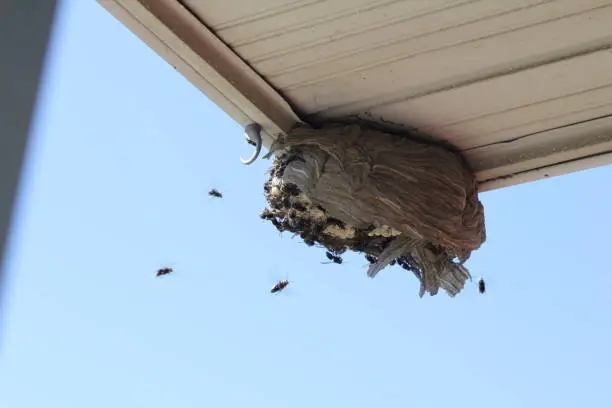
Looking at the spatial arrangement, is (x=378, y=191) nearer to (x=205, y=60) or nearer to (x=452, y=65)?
(x=452, y=65)

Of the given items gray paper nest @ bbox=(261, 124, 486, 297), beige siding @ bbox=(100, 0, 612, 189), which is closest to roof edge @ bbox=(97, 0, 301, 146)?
beige siding @ bbox=(100, 0, 612, 189)

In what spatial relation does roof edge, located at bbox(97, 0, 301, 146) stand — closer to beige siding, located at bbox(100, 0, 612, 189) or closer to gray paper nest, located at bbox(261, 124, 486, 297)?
beige siding, located at bbox(100, 0, 612, 189)

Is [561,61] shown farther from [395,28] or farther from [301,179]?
[301,179]

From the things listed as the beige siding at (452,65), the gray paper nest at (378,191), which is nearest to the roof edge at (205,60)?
the beige siding at (452,65)

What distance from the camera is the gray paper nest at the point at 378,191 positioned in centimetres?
306

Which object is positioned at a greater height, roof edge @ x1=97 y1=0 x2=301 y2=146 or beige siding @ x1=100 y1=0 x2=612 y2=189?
beige siding @ x1=100 y1=0 x2=612 y2=189

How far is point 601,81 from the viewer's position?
2.81 m

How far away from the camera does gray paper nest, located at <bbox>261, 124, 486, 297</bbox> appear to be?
120 inches

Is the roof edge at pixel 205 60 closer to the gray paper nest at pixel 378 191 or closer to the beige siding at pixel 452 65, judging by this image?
the beige siding at pixel 452 65

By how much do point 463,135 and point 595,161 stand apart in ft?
1.57

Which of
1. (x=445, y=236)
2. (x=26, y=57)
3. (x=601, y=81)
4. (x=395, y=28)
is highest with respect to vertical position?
(x=601, y=81)

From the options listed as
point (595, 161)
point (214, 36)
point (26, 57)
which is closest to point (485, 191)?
point (595, 161)

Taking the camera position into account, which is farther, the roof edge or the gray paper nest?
the gray paper nest

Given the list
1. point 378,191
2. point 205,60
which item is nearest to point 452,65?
point 378,191
